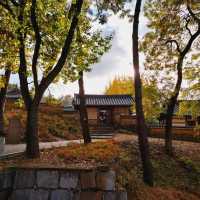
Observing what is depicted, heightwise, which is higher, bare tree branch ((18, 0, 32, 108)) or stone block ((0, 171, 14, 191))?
bare tree branch ((18, 0, 32, 108))

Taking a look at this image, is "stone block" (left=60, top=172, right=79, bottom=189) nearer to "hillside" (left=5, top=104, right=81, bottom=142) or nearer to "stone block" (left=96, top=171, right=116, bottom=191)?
"stone block" (left=96, top=171, right=116, bottom=191)

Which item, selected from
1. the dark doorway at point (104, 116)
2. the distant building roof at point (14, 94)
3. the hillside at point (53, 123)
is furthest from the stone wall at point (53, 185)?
the distant building roof at point (14, 94)

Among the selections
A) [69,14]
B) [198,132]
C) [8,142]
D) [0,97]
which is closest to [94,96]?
[198,132]

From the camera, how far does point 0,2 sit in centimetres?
1220

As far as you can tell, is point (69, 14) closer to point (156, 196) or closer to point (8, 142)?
point (156, 196)

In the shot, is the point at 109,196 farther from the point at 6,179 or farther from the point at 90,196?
the point at 6,179

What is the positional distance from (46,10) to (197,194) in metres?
10.4

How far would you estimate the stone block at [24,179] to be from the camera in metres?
9.56

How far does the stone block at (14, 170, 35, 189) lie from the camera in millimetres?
9562

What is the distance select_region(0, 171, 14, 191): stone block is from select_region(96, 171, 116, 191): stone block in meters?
2.84

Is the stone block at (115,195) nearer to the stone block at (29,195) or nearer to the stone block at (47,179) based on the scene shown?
the stone block at (47,179)

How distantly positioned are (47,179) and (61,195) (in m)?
0.68

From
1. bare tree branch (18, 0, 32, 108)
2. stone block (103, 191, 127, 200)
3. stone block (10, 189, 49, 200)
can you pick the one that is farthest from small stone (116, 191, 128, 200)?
bare tree branch (18, 0, 32, 108)

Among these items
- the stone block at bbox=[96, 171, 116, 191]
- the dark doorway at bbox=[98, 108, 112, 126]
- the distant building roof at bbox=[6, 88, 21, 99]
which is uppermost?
the distant building roof at bbox=[6, 88, 21, 99]
